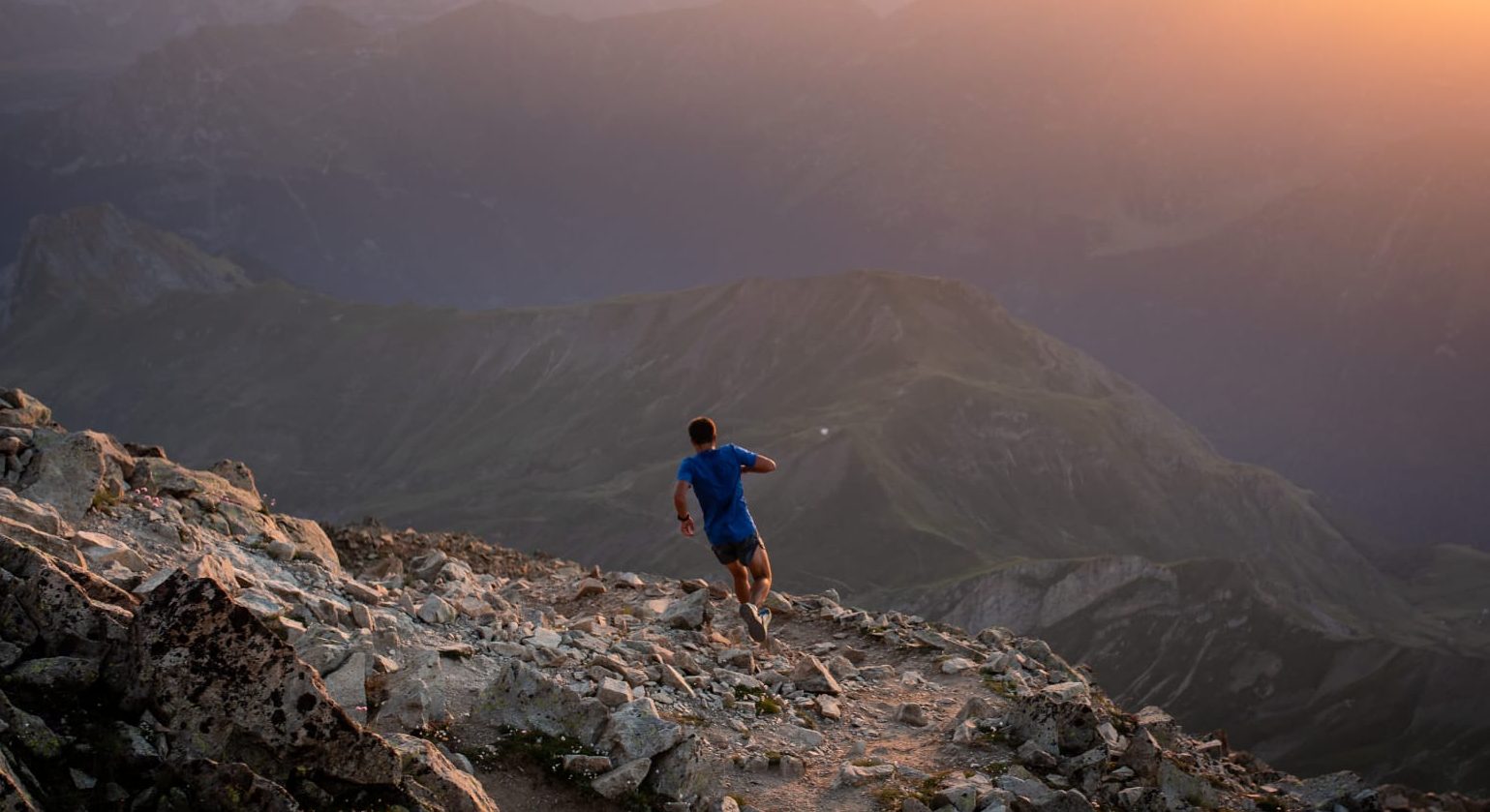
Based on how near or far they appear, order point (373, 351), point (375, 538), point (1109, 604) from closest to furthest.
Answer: point (375, 538), point (1109, 604), point (373, 351)

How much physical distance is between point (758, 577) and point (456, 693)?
184 inches

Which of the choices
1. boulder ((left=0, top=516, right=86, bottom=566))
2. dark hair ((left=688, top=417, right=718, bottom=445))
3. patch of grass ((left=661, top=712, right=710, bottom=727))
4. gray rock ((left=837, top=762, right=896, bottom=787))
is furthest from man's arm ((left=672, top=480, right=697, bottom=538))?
boulder ((left=0, top=516, right=86, bottom=566))

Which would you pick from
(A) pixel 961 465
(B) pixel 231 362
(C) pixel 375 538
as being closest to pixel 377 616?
(C) pixel 375 538

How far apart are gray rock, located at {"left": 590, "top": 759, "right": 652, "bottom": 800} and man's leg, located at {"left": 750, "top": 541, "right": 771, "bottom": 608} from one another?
4.70 meters

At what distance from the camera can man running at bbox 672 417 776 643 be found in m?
13.4

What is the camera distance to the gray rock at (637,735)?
9.54 m

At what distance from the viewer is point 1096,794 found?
11.3m

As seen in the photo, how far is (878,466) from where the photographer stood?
10131 cm

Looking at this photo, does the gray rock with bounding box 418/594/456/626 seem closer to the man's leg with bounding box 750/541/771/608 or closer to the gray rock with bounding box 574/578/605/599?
the man's leg with bounding box 750/541/771/608

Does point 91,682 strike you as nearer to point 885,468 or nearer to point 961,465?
point 885,468

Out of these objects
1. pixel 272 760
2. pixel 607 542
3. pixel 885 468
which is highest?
pixel 272 760

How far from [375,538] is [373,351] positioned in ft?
517

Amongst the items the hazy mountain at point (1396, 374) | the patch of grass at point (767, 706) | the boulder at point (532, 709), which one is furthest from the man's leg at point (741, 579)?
the hazy mountain at point (1396, 374)

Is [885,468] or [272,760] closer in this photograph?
[272,760]
